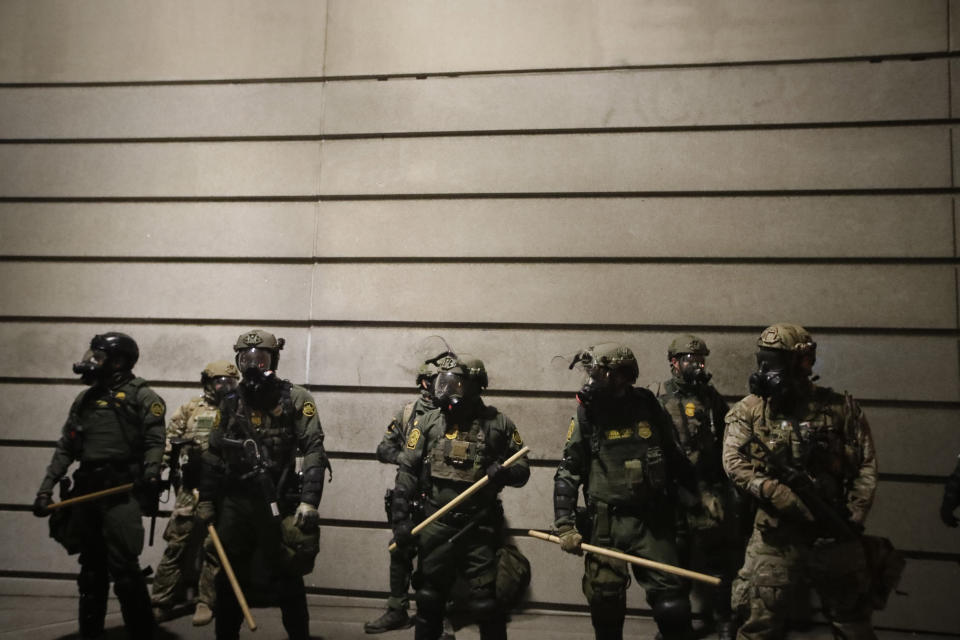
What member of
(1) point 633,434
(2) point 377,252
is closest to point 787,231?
(1) point 633,434

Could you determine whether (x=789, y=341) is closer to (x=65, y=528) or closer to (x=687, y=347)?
(x=687, y=347)

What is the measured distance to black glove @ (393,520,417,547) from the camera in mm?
5020

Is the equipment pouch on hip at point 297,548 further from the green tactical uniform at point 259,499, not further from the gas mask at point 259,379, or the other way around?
the gas mask at point 259,379

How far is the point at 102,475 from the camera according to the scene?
558 cm

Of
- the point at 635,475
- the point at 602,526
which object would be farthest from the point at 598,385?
the point at 602,526

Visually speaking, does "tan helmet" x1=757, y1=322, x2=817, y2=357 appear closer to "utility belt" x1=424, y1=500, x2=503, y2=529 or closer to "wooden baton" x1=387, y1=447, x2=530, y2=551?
"wooden baton" x1=387, y1=447, x2=530, y2=551

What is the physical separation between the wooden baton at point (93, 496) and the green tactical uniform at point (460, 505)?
2.19 metres

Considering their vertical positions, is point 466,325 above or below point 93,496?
above

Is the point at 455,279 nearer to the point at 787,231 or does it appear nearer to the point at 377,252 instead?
the point at 377,252

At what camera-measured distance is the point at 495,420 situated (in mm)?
5312

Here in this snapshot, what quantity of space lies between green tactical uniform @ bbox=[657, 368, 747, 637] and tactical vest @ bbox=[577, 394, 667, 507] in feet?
2.68

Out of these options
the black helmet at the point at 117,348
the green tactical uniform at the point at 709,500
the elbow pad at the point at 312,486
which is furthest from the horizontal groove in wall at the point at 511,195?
the elbow pad at the point at 312,486

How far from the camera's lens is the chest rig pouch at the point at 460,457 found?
5.14 metres

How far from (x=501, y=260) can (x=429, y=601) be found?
139 inches
